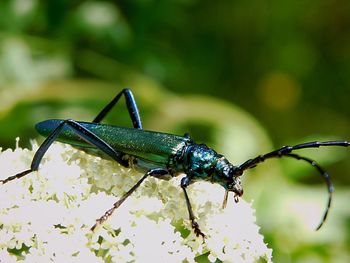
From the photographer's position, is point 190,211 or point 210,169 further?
point 210,169

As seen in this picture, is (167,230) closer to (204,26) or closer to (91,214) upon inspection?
(91,214)

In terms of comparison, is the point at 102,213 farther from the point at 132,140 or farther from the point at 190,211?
the point at 132,140

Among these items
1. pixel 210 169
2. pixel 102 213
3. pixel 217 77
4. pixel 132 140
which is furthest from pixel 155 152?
pixel 217 77

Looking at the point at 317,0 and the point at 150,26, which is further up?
the point at 317,0

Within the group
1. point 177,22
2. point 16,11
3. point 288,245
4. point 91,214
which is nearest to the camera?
point 91,214

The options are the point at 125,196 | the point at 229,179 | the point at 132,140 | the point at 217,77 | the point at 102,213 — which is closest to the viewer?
the point at 102,213

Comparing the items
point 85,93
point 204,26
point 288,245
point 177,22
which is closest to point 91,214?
point 288,245
